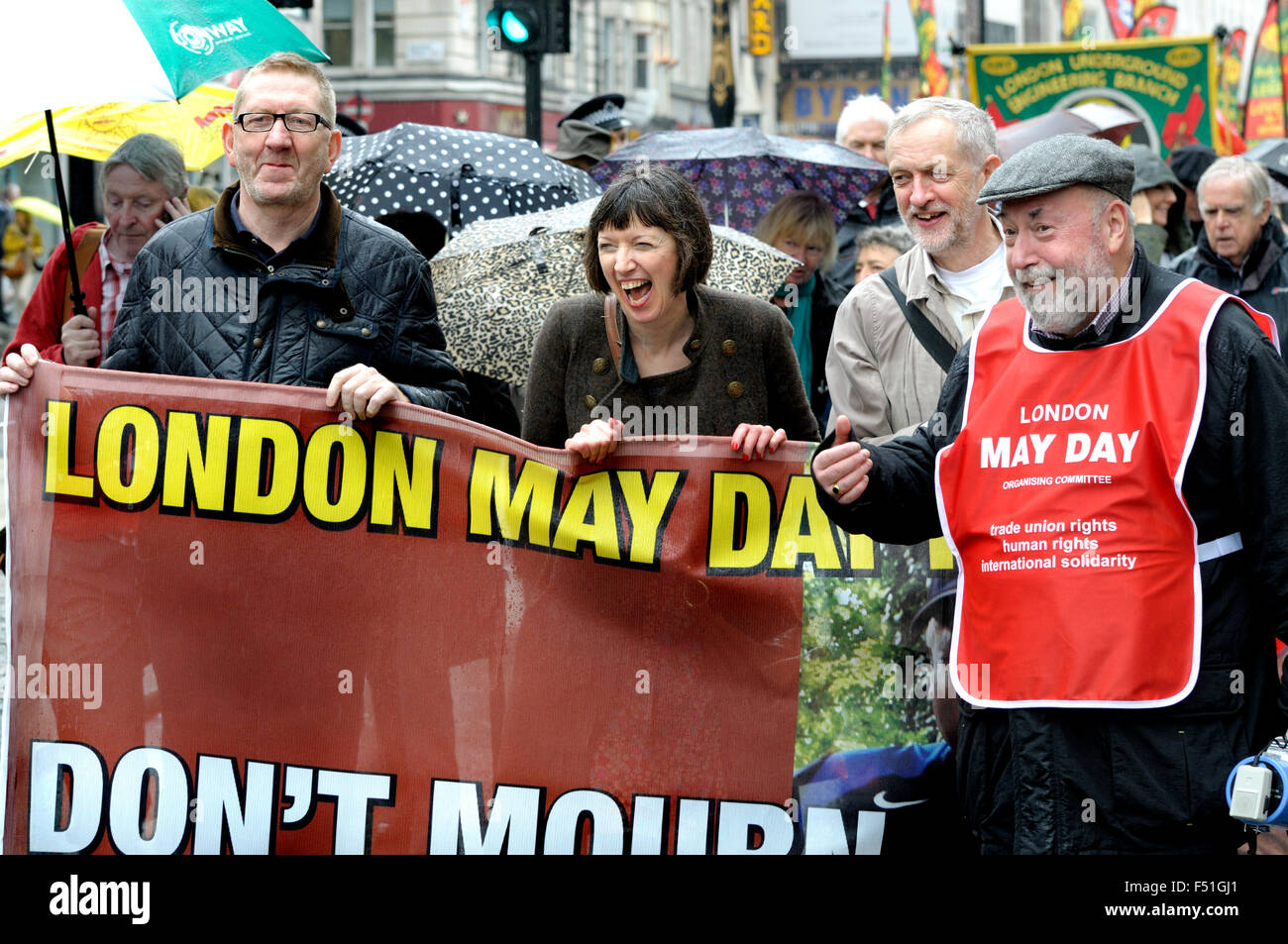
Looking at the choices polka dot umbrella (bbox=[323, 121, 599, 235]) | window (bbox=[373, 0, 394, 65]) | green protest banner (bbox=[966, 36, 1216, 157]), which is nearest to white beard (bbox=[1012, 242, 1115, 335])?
polka dot umbrella (bbox=[323, 121, 599, 235])

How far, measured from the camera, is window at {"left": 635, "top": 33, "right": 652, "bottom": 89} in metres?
54.5

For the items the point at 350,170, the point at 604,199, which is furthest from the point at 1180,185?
the point at 604,199

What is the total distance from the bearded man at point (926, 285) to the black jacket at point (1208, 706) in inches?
43.5

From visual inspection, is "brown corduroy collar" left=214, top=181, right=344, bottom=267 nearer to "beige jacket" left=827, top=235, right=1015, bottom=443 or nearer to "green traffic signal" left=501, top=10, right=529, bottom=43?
"beige jacket" left=827, top=235, right=1015, bottom=443

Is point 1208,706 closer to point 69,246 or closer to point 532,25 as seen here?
point 69,246

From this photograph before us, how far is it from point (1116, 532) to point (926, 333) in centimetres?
131

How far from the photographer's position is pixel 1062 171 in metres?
3.41

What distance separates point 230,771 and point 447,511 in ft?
2.60

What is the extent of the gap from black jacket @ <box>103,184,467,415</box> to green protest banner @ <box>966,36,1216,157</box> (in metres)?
10.6

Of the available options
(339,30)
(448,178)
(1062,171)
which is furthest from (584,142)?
(339,30)

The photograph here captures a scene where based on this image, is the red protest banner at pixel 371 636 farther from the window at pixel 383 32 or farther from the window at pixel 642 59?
the window at pixel 642 59

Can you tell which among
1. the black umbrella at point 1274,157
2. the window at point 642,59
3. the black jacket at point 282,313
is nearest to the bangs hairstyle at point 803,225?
the black jacket at point 282,313

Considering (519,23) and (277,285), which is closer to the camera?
(277,285)
